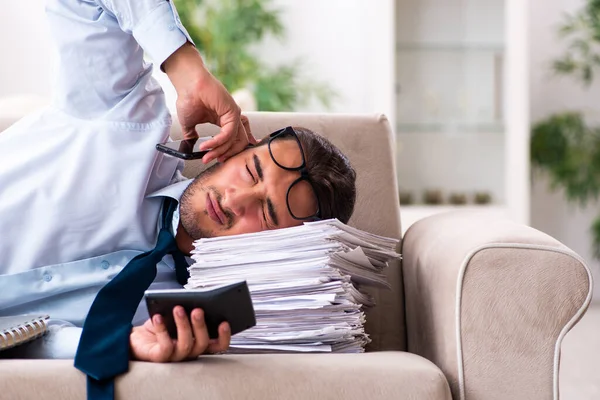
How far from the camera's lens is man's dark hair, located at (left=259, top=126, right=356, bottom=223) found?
146 centimetres

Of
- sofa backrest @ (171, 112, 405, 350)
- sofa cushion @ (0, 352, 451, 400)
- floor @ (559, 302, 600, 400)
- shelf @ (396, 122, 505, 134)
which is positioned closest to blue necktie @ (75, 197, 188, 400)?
sofa cushion @ (0, 352, 451, 400)

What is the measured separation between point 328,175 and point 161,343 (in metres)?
0.52

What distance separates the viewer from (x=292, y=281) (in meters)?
1.22

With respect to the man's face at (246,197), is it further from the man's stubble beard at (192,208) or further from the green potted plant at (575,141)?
the green potted plant at (575,141)

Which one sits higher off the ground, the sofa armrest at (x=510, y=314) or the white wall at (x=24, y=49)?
the white wall at (x=24, y=49)

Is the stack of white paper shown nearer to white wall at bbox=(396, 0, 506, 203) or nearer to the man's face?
the man's face

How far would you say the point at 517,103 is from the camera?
390 centimetres

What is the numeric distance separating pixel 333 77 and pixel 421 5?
627 millimetres

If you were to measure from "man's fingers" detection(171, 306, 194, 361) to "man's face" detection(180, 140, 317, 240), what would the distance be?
0.36 metres

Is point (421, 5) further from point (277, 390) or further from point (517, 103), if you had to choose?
point (277, 390)

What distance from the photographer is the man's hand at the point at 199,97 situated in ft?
4.18

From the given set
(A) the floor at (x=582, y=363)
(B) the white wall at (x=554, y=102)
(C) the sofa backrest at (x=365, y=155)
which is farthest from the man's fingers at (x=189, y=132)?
(B) the white wall at (x=554, y=102)

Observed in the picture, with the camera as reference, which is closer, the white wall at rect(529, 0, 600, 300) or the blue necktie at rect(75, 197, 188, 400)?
the blue necktie at rect(75, 197, 188, 400)

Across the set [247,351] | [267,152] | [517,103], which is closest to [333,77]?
[517,103]
